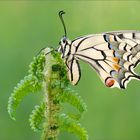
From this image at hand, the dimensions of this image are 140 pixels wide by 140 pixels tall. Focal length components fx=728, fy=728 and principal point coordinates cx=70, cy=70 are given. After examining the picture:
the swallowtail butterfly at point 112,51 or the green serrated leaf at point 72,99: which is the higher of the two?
→ the swallowtail butterfly at point 112,51

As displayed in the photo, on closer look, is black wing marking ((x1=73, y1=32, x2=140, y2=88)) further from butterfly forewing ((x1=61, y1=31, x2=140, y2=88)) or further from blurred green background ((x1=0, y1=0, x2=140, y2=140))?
blurred green background ((x1=0, y1=0, x2=140, y2=140))

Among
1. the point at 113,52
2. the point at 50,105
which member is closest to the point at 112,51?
the point at 113,52

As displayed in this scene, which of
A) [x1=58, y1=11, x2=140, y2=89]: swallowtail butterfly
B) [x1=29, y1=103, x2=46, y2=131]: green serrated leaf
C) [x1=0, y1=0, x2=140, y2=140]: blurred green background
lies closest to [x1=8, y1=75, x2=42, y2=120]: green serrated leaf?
[x1=29, y1=103, x2=46, y2=131]: green serrated leaf

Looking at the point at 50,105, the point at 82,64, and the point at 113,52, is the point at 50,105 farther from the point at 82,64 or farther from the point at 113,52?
the point at 82,64

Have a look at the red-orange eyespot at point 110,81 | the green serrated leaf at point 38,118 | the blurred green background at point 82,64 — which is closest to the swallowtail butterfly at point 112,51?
the red-orange eyespot at point 110,81

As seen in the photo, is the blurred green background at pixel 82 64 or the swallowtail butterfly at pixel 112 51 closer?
the swallowtail butterfly at pixel 112 51

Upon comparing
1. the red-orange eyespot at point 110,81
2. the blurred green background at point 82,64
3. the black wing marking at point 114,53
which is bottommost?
the red-orange eyespot at point 110,81

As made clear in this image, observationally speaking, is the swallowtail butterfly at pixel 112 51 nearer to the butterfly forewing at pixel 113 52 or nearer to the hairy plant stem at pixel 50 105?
the butterfly forewing at pixel 113 52

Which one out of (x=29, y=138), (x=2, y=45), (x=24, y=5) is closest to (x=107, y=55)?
(x=29, y=138)
